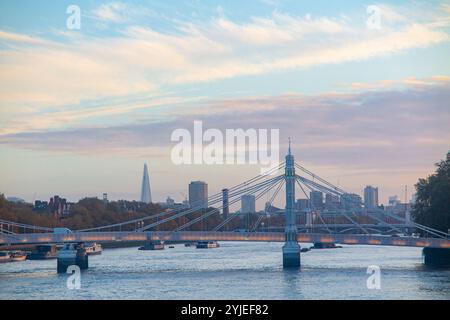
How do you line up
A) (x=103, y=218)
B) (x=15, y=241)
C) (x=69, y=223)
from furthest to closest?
1. (x=103, y=218)
2. (x=69, y=223)
3. (x=15, y=241)

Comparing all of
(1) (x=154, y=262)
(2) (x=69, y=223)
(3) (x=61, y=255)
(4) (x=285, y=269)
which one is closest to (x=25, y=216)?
(2) (x=69, y=223)

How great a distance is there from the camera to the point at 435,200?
202ft

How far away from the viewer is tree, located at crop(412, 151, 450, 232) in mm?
61094

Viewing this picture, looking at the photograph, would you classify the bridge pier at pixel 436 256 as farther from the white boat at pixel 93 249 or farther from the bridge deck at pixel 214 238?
the white boat at pixel 93 249

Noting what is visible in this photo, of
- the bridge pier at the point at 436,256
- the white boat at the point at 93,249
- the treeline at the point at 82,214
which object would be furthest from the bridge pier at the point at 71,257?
the treeline at the point at 82,214

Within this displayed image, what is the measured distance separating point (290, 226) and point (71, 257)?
12.8 meters

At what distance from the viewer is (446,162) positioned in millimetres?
66062

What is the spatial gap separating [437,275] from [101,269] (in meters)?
19.3

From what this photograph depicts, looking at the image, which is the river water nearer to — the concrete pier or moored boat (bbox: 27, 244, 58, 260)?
the concrete pier

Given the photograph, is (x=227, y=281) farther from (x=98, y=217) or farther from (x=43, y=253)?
(x=98, y=217)

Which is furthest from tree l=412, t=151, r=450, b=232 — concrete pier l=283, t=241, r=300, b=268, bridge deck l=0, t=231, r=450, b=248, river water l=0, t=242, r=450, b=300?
concrete pier l=283, t=241, r=300, b=268

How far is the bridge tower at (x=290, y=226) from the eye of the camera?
5622 cm
